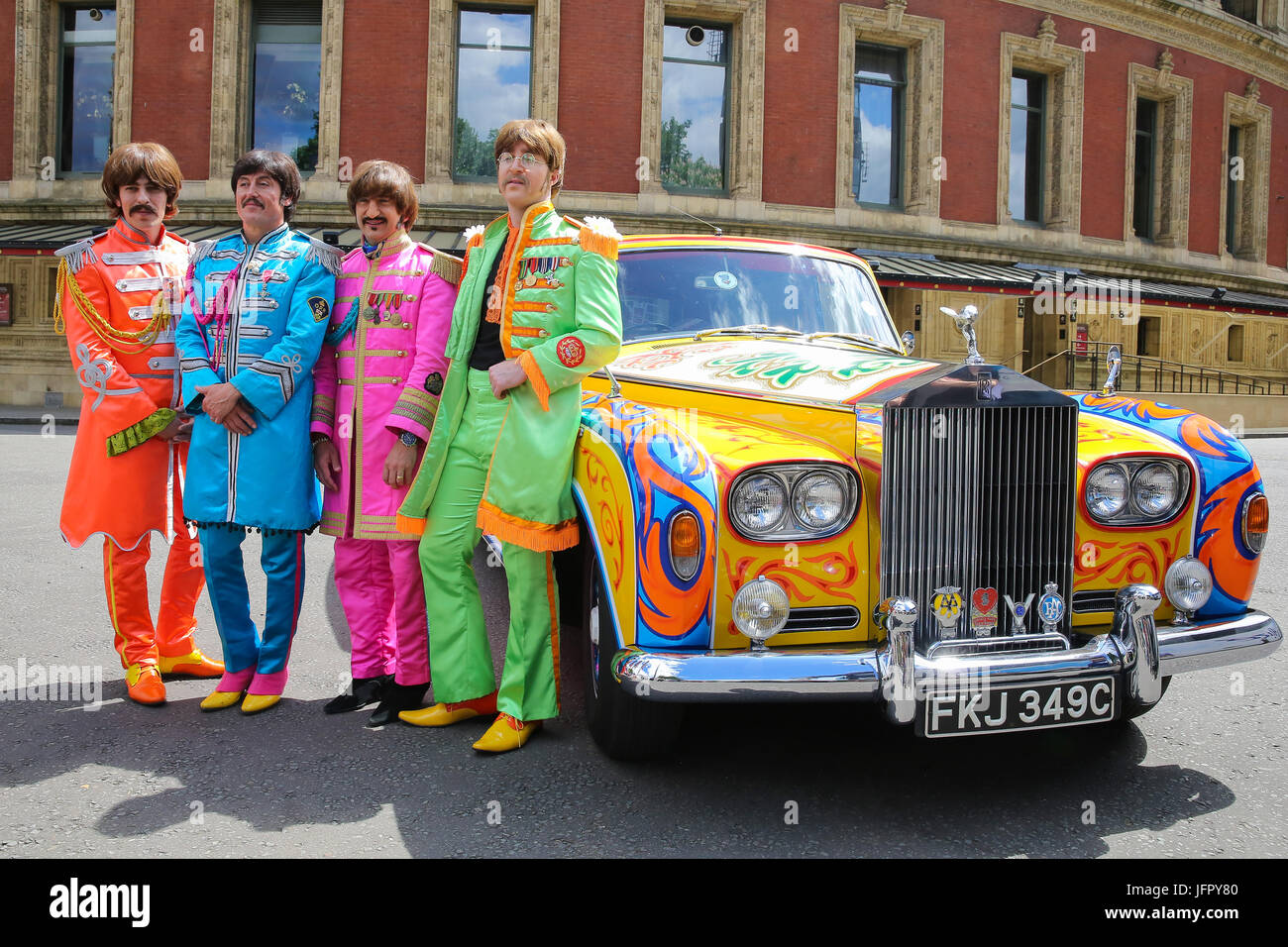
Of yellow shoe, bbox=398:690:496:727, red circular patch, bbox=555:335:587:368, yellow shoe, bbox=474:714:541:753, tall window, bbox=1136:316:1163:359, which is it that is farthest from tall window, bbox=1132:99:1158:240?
yellow shoe, bbox=474:714:541:753

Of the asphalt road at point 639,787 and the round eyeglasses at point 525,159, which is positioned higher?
the round eyeglasses at point 525,159

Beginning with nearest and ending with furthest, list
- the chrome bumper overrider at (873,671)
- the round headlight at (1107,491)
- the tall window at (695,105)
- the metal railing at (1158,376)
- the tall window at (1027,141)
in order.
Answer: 1. the chrome bumper overrider at (873,671)
2. the round headlight at (1107,491)
3. the tall window at (695,105)
4. the metal railing at (1158,376)
5. the tall window at (1027,141)

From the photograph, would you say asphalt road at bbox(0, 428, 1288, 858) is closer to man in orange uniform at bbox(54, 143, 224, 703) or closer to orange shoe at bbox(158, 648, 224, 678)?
orange shoe at bbox(158, 648, 224, 678)

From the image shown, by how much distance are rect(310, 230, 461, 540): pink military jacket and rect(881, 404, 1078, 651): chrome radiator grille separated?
172 centimetres

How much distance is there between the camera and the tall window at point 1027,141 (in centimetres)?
2483

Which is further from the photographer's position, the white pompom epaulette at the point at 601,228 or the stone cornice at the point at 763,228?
the stone cornice at the point at 763,228

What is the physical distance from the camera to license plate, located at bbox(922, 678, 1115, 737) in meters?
2.67

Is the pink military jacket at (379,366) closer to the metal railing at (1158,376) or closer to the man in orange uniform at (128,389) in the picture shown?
the man in orange uniform at (128,389)

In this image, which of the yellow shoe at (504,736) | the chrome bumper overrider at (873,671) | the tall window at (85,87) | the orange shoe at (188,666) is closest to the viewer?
the chrome bumper overrider at (873,671)

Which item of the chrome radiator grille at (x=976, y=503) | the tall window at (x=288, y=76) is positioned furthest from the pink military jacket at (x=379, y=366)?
the tall window at (x=288, y=76)

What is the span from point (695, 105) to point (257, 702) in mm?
20078

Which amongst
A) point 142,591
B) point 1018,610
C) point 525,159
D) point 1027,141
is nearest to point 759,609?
point 1018,610

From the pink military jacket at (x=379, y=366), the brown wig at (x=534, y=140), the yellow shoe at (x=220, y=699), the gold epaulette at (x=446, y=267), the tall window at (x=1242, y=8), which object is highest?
the tall window at (x=1242, y=8)
